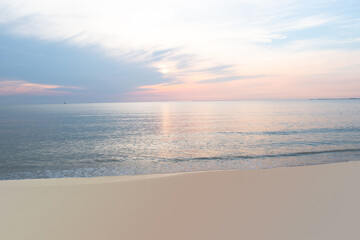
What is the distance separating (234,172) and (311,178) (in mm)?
3121

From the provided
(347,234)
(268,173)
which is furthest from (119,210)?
(268,173)

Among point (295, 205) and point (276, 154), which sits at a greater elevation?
→ point (295, 205)

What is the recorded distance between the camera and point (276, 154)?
55.9ft

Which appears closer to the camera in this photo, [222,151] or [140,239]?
[140,239]

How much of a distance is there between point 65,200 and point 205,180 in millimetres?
5236

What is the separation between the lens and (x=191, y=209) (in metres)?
5.99

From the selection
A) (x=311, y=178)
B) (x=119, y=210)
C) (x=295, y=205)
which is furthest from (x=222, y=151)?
(x=119, y=210)

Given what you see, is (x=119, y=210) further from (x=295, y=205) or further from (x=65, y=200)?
(x=295, y=205)

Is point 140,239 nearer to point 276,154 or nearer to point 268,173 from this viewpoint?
point 268,173

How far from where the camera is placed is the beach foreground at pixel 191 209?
4988 millimetres

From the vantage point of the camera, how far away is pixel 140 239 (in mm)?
4816

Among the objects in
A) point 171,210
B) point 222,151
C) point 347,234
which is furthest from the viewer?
point 222,151

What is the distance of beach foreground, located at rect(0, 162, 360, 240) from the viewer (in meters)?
4.99

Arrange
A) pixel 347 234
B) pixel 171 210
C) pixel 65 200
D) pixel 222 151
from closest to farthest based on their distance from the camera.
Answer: pixel 347 234
pixel 171 210
pixel 65 200
pixel 222 151
